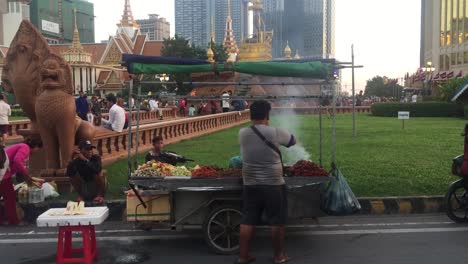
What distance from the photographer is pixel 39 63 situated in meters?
9.17

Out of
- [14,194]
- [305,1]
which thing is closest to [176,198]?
[14,194]

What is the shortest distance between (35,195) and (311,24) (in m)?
29.4

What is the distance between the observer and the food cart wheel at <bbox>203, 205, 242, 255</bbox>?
577 cm

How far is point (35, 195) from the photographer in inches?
309

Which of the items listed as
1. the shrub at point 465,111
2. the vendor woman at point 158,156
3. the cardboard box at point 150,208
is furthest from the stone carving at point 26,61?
the shrub at point 465,111

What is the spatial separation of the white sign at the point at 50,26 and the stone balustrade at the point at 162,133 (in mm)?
75886

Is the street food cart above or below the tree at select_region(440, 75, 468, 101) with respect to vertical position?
below

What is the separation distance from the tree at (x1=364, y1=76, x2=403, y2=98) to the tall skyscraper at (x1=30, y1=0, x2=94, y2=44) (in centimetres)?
6362

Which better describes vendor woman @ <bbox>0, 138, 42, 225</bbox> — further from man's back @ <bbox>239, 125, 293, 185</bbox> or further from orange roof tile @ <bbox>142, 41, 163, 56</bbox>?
orange roof tile @ <bbox>142, 41, 163, 56</bbox>

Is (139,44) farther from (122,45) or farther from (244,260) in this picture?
(244,260)

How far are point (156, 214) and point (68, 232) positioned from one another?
1.04 metres

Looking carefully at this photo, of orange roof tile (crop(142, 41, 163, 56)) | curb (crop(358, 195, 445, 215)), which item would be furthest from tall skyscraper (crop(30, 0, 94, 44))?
curb (crop(358, 195, 445, 215))

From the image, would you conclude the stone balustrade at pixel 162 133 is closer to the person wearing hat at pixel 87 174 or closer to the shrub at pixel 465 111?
the person wearing hat at pixel 87 174

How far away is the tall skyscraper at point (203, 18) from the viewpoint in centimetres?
10256
